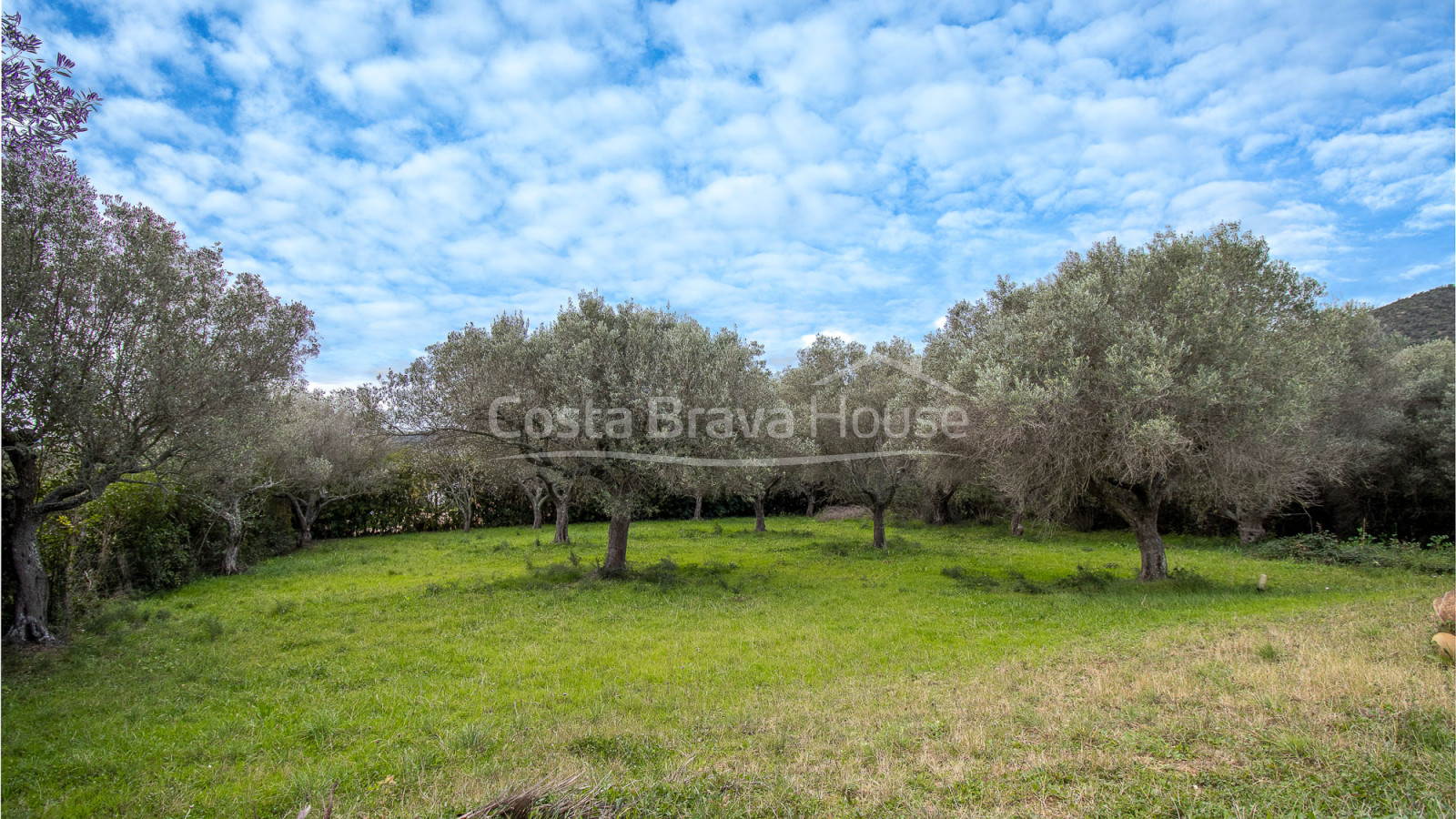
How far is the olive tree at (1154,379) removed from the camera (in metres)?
13.9

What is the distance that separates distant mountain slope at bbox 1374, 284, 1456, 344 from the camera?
111 feet

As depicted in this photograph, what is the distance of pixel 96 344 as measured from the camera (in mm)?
9867

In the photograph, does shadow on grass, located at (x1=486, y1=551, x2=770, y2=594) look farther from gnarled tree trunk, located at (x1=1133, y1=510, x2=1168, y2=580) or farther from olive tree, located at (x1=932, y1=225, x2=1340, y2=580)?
gnarled tree trunk, located at (x1=1133, y1=510, x2=1168, y2=580)

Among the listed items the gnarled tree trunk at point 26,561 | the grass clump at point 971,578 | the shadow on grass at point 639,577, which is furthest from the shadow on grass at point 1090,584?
the gnarled tree trunk at point 26,561

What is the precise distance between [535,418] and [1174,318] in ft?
51.5

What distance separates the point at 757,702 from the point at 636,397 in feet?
30.3

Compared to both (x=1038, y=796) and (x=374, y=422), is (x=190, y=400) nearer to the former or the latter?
(x=374, y=422)

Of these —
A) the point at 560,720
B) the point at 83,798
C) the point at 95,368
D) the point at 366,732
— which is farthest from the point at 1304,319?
the point at 95,368

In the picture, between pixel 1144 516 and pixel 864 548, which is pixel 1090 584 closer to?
pixel 1144 516

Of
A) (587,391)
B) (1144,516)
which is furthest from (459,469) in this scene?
(1144,516)

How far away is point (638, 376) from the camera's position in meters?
15.9

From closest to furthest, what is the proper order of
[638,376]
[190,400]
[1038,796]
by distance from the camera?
1. [1038,796]
2. [190,400]
3. [638,376]

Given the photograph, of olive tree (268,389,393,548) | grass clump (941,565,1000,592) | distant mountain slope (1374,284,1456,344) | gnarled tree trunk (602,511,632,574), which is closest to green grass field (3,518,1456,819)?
grass clump (941,565,1000,592)

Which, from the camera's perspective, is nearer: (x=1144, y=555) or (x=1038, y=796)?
(x=1038, y=796)
